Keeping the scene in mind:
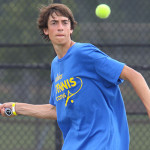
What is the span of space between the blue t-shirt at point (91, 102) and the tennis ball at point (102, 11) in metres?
1.64

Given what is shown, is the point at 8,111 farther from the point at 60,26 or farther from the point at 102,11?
the point at 102,11

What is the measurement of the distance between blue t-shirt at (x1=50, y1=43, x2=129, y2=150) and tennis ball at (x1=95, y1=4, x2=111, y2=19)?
164 centimetres

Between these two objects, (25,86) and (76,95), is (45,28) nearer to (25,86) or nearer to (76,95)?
(76,95)

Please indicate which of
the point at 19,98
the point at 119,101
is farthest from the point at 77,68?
the point at 19,98

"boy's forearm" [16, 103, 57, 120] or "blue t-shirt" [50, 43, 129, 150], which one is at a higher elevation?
"blue t-shirt" [50, 43, 129, 150]

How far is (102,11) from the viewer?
14.5 feet

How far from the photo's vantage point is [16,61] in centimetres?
489

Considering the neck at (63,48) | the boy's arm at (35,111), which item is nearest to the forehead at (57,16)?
the neck at (63,48)

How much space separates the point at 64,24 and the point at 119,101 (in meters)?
0.70

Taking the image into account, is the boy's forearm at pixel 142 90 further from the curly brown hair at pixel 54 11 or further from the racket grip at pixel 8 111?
the racket grip at pixel 8 111

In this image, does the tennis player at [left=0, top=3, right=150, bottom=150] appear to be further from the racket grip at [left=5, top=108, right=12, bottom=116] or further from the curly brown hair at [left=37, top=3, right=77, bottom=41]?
the racket grip at [left=5, top=108, right=12, bottom=116]

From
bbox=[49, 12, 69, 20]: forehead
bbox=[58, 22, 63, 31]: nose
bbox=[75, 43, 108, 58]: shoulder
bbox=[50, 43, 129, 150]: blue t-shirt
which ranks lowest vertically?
bbox=[50, 43, 129, 150]: blue t-shirt

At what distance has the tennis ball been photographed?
4355 mm

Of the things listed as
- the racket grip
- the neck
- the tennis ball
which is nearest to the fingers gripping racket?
the racket grip
